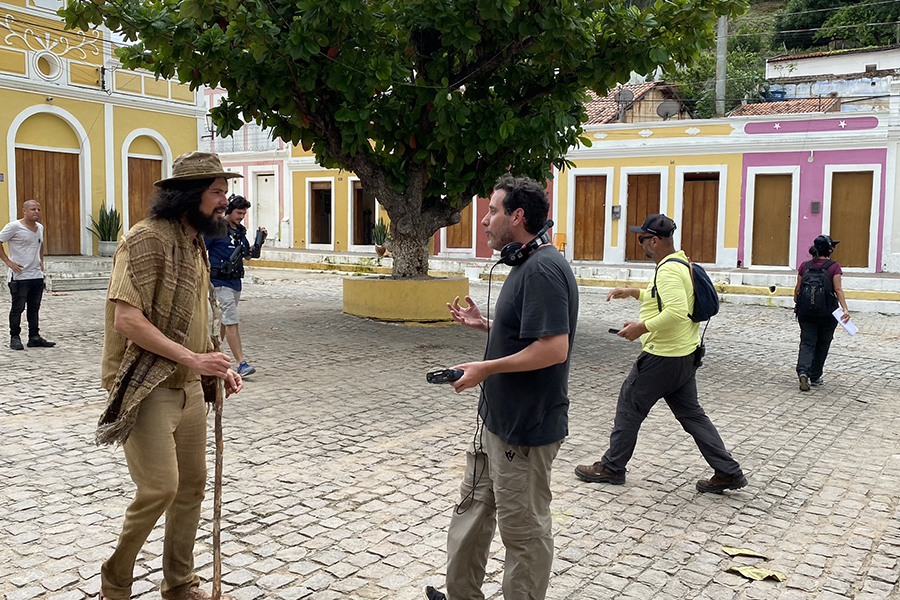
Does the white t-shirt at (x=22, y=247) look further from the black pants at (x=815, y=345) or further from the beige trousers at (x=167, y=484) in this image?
the black pants at (x=815, y=345)

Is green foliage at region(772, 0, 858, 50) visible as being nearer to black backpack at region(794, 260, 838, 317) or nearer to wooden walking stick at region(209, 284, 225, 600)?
black backpack at region(794, 260, 838, 317)

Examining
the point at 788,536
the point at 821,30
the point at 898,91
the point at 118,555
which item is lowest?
the point at 788,536

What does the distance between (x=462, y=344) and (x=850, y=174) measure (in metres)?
15.3

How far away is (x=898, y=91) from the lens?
1995 centimetres

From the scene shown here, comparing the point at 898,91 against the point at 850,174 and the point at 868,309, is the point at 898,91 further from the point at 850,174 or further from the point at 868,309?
the point at 868,309

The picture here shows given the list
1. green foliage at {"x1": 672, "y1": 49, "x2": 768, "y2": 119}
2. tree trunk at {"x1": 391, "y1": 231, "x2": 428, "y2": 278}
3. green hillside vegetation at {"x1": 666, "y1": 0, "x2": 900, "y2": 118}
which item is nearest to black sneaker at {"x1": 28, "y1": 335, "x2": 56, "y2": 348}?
tree trunk at {"x1": 391, "y1": 231, "x2": 428, "y2": 278}

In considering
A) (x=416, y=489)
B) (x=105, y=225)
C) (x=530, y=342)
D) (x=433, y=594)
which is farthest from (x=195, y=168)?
(x=105, y=225)

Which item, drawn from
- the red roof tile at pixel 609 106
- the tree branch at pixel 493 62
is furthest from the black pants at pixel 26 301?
the red roof tile at pixel 609 106

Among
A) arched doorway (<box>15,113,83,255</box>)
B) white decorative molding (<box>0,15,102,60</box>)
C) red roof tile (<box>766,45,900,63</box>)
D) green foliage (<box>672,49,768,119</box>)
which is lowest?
arched doorway (<box>15,113,83,255</box>)

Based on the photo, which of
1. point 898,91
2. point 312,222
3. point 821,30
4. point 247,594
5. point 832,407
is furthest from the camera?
point 821,30

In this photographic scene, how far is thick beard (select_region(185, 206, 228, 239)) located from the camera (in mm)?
3312

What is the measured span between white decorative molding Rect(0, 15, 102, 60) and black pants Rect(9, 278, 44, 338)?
9868 mm

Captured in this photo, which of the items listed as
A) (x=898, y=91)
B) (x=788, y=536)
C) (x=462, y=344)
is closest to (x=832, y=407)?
(x=788, y=536)

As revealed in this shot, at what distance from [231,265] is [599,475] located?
421 centimetres
